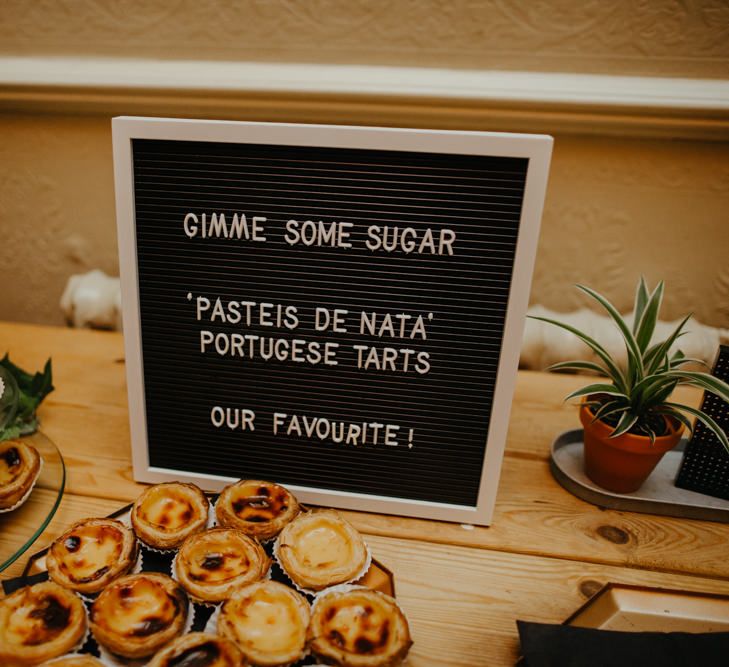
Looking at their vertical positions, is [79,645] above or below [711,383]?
below

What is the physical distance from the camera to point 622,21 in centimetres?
102

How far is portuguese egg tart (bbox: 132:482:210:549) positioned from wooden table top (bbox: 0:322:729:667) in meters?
0.12

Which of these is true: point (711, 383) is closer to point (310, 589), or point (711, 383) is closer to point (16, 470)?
point (310, 589)

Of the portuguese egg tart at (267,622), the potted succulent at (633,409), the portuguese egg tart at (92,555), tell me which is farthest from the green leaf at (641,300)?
the portuguese egg tart at (92,555)

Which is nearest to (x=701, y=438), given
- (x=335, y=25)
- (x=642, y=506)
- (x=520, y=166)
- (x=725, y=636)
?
(x=642, y=506)

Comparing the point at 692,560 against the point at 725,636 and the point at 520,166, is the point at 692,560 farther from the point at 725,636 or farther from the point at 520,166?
the point at 520,166

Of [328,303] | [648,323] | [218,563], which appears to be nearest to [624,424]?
[648,323]

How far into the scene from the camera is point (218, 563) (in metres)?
0.57

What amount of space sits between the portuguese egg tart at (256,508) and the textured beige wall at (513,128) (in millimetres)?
801

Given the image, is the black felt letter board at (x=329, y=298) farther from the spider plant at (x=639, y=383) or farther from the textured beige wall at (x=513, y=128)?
the textured beige wall at (x=513, y=128)

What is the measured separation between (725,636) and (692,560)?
187mm

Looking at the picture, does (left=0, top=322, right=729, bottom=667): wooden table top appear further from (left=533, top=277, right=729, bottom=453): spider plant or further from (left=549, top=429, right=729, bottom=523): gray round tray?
(left=533, top=277, right=729, bottom=453): spider plant

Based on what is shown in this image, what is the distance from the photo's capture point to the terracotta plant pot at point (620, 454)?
71 centimetres

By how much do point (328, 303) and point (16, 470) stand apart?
0.45 metres
